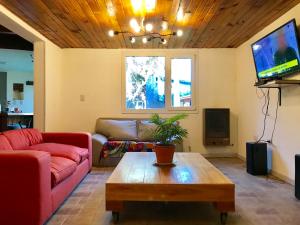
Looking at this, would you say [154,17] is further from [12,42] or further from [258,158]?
[12,42]

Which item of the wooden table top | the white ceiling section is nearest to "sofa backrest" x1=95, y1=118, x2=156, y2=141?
the wooden table top

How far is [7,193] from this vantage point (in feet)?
6.77

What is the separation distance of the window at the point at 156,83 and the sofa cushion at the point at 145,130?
440 millimetres

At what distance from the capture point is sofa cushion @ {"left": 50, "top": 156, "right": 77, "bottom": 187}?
2445mm

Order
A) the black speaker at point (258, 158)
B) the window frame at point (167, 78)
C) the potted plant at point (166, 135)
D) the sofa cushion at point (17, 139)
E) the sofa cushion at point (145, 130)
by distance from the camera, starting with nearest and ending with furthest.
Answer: the potted plant at point (166, 135)
the sofa cushion at point (17, 139)
the black speaker at point (258, 158)
the sofa cushion at point (145, 130)
the window frame at point (167, 78)

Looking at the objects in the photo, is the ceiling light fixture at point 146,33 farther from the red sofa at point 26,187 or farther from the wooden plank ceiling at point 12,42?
the red sofa at point 26,187

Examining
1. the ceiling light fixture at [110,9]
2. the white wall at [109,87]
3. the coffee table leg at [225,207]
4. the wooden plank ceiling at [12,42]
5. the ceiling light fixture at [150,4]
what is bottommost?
the coffee table leg at [225,207]

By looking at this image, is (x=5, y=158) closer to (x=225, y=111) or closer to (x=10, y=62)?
(x=225, y=111)

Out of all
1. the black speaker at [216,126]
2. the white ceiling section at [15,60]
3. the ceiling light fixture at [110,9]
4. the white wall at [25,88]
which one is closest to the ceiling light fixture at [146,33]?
the ceiling light fixture at [110,9]

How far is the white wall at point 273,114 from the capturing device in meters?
3.55

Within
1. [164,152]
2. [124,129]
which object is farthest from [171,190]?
[124,129]

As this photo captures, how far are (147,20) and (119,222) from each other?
8.92 ft

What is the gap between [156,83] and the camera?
5859mm

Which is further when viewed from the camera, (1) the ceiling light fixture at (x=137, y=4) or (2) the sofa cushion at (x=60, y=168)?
(1) the ceiling light fixture at (x=137, y=4)
